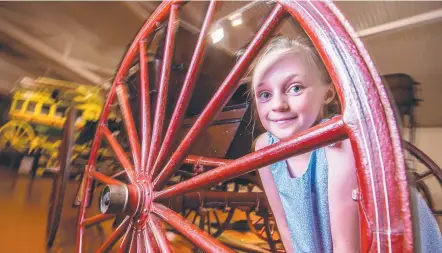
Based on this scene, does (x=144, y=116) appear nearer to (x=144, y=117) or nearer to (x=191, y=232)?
(x=144, y=117)

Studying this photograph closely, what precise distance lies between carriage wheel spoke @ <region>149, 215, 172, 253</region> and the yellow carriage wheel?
4088 mm

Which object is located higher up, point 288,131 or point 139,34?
point 139,34

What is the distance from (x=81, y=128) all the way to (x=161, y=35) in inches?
80.5

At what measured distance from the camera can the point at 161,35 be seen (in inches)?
69.8

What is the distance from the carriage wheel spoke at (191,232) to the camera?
27.3 inches

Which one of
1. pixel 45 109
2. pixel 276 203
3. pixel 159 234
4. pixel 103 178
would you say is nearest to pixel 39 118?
pixel 45 109

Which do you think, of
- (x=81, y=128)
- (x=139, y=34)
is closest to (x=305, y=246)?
(x=139, y=34)

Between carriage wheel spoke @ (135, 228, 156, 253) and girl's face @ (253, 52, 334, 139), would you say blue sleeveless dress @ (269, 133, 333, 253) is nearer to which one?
girl's face @ (253, 52, 334, 139)

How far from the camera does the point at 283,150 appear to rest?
599 millimetres

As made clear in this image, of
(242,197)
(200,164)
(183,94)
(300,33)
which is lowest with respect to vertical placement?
(242,197)

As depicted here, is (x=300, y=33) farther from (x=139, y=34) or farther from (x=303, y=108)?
(x=139, y=34)

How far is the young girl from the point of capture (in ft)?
2.17

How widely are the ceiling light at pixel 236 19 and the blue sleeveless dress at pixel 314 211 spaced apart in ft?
6.36

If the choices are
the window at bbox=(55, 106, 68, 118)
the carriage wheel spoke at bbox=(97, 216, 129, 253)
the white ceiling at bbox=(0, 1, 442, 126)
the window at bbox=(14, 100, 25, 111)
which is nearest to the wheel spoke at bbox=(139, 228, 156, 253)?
the carriage wheel spoke at bbox=(97, 216, 129, 253)
